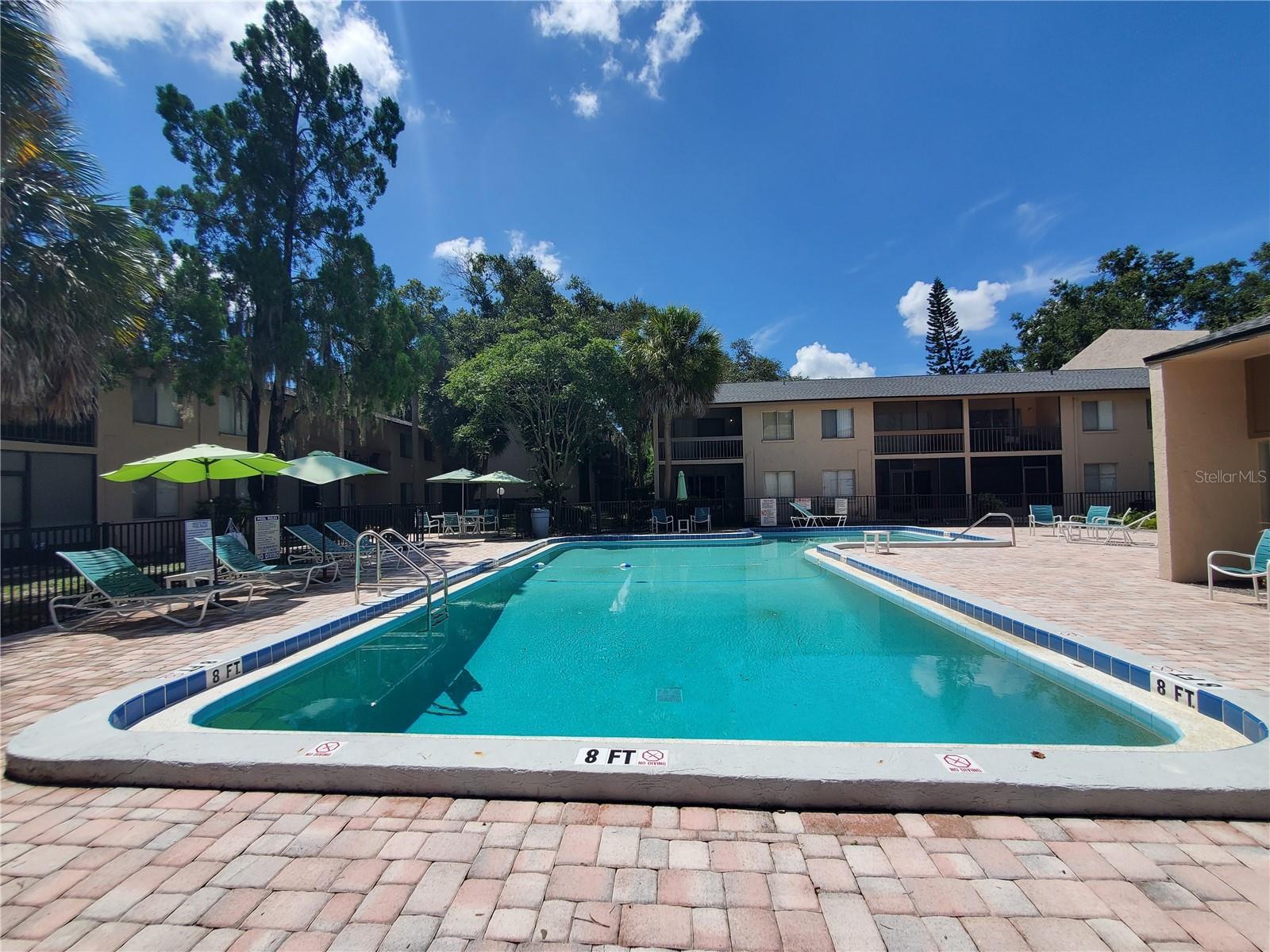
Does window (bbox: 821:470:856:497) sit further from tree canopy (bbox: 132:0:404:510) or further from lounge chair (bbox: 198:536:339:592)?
lounge chair (bbox: 198:536:339:592)

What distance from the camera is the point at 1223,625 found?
5.80 metres

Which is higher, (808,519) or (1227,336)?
(1227,336)

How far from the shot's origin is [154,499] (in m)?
15.6

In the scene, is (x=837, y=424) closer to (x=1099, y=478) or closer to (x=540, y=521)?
(x=1099, y=478)

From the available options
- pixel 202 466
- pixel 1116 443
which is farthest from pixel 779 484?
pixel 202 466

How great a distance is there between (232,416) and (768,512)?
18.9 meters

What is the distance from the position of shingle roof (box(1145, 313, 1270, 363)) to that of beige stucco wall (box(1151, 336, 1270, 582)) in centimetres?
48

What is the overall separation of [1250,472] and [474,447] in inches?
877

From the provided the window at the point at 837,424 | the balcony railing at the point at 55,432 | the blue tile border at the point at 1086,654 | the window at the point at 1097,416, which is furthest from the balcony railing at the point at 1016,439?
the balcony railing at the point at 55,432

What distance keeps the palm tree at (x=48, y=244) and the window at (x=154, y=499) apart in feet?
24.3

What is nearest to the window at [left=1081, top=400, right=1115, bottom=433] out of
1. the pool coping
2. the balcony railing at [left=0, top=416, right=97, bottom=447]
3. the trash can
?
the trash can

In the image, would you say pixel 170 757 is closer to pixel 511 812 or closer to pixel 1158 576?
pixel 511 812

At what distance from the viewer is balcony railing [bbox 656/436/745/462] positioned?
24641 millimetres

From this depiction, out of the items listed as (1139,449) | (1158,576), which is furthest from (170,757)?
(1139,449)
